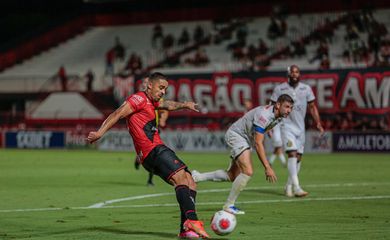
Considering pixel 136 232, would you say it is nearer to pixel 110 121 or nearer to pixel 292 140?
pixel 110 121

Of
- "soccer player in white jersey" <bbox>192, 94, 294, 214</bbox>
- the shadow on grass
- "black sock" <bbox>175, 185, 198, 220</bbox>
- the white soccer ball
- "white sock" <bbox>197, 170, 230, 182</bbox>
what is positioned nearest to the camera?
the white soccer ball

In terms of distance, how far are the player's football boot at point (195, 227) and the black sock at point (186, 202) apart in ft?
0.30

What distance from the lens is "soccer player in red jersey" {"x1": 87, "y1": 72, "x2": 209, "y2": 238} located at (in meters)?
11.7

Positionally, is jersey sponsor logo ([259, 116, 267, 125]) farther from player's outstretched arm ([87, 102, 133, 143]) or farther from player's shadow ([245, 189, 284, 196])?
player's shadow ([245, 189, 284, 196])

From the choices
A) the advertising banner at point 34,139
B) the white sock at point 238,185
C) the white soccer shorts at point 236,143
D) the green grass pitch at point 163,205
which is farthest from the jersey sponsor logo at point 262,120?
the advertising banner at point 34,139

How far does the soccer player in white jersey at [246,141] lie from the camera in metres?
14.2

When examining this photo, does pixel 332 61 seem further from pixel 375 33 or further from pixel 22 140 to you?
pixel 22 140

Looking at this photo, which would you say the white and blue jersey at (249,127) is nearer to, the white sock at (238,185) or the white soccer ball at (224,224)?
the white sock at (238,185)

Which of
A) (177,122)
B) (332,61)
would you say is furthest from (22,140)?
(332,61)

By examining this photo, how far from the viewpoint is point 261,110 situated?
14.4 metres

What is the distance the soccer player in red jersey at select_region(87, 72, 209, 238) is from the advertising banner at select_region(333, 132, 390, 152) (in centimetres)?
2540

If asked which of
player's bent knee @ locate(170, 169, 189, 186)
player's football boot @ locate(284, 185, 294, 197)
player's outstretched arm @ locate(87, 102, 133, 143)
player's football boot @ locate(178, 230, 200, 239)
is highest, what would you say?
player's outstretched arm @ locate(87, 102, 133, 143)

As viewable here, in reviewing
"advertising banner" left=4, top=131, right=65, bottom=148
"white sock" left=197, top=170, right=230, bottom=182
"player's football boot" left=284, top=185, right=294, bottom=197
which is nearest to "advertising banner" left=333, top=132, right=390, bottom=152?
"advertising banner" left=4, top=131, right=65, bottom=148

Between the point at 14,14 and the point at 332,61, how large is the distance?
31011 millimetres
